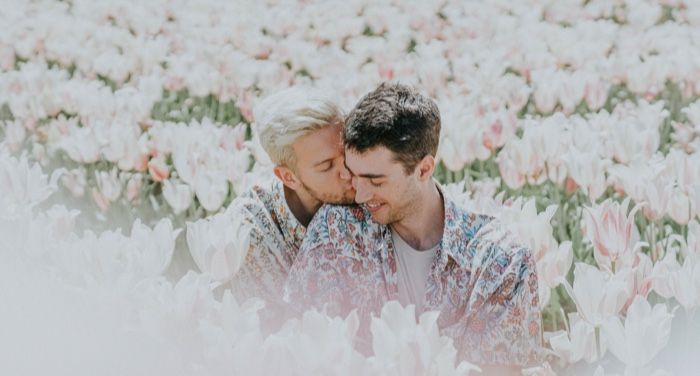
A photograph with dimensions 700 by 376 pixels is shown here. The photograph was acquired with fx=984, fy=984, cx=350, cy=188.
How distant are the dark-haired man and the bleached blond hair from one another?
0.22 metres

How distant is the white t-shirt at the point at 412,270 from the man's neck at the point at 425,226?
0.07 ft

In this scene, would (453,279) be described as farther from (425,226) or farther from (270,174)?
(270,174)

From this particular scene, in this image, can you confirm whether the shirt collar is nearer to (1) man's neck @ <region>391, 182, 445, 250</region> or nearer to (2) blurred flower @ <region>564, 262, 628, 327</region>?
(1) man's neck @ <region>391, 182, 445, 250</region>

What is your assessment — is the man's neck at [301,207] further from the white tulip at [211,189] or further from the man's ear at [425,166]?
the white tulip at [211,189]

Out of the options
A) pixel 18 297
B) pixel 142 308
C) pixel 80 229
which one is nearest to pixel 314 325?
pixel 142 308

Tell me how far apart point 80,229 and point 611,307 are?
260cm

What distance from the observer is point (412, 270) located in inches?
108

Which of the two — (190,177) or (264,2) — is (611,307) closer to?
(190,177)

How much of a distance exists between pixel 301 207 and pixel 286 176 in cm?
17

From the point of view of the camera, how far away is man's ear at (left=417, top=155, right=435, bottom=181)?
2.62 m

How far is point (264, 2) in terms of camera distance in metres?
8.98

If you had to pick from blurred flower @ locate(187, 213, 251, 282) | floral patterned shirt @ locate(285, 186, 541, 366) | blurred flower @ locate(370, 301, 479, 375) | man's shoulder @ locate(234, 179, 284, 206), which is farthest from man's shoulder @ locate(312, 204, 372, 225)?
blurred flower @ locate(370, 301, 479, 375)

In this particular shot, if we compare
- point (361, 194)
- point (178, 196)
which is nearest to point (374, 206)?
point (361, 194)

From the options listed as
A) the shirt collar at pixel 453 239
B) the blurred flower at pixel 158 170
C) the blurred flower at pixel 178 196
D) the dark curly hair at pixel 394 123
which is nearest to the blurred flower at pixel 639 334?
the shirt collar at pixel 453 239
